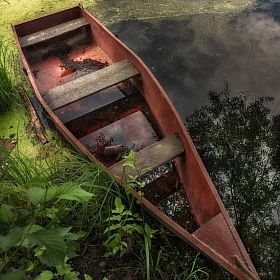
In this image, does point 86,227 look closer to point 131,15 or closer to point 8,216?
point 8,216

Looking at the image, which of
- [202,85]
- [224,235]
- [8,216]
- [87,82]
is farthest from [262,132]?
[8,216]

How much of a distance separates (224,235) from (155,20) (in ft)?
12.6

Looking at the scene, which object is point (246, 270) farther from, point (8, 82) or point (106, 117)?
point (8, 82)

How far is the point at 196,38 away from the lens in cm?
488

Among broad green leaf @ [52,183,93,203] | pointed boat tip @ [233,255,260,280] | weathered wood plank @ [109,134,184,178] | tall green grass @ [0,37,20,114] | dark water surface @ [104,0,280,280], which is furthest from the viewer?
dark water surface @ [104,0,280,280]

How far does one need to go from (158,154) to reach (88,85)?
1.29 m

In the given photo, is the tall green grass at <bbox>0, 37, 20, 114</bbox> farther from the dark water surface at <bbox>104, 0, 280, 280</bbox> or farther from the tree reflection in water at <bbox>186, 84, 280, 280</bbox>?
the tree reflection in water at <bbox>186, 84, 280, 280</bbox>

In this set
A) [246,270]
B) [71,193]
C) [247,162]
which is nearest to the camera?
[71,193]

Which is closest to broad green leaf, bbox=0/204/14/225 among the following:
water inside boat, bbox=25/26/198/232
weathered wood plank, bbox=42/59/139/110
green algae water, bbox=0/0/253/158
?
water inside boat, bbox=25/26/198/232

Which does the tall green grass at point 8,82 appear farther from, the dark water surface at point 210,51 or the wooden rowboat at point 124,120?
the dark water surface at point 210,51

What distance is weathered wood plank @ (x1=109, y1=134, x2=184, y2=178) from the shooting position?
293 centimetres

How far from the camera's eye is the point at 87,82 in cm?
385

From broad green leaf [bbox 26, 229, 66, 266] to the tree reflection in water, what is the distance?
70.4 inches

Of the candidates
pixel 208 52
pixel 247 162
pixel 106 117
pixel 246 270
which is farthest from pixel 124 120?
pixel 246 270
